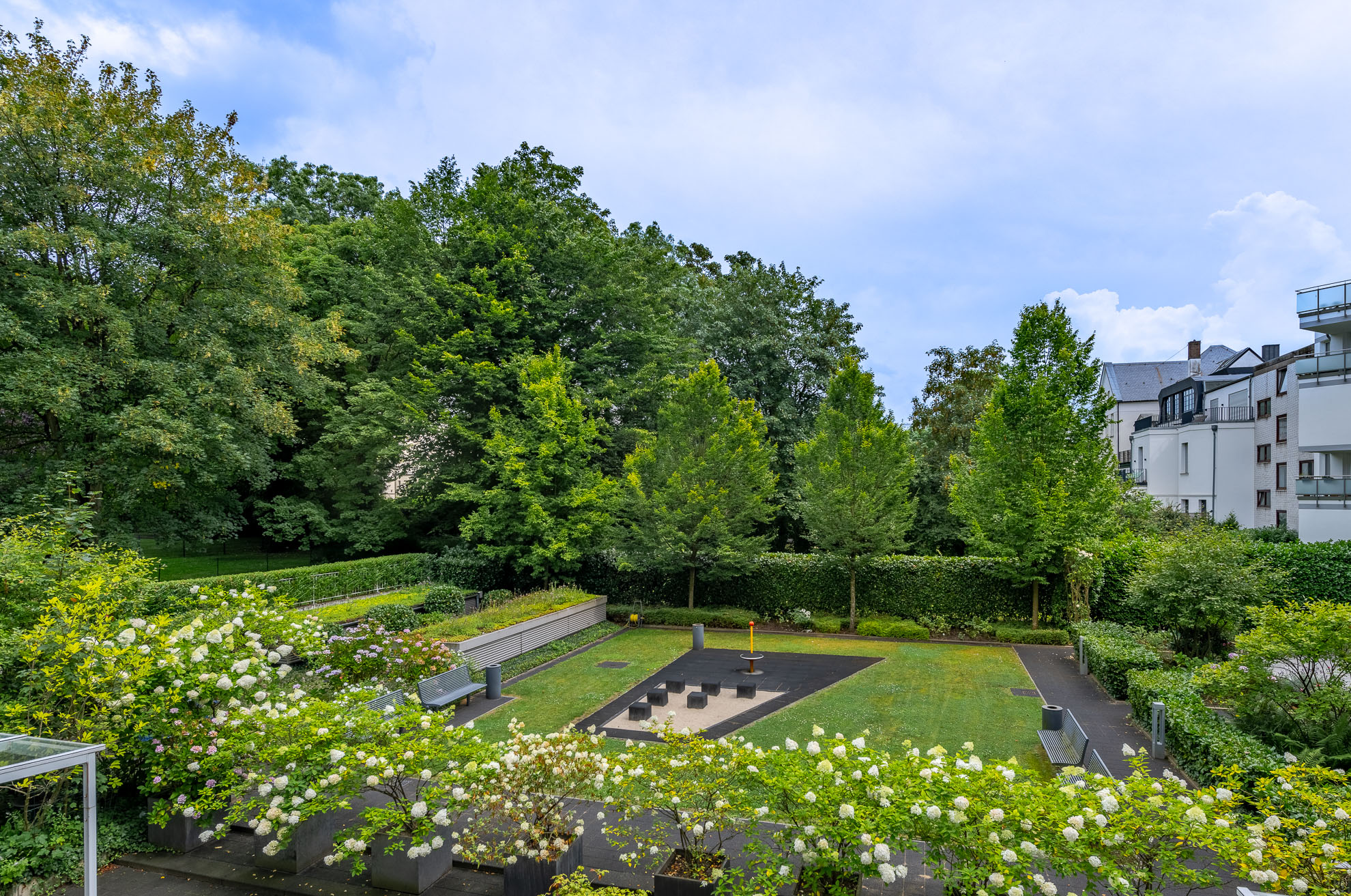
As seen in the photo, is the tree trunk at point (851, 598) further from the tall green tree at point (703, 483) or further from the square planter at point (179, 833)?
the square planter at point (179, 833)

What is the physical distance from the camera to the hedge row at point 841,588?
68.9ft

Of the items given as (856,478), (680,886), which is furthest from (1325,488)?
(680,886)

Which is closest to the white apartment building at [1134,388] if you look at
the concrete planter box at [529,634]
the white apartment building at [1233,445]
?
the white apartment building at [1233,445]

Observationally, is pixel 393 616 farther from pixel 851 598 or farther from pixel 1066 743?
pixel 851 598

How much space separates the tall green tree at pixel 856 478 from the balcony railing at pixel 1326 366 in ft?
42.3

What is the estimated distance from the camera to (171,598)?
12914 millimetres

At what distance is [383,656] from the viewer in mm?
12758

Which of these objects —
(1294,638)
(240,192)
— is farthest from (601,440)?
(1294,638)

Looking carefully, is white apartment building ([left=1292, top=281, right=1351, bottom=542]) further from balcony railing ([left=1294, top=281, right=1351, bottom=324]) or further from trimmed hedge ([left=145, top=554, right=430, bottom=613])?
trimmed hedge ([left=145, top=554, right=430, bottom=613])

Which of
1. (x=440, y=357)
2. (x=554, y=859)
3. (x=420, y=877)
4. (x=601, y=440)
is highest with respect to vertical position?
(x=440, y=357)

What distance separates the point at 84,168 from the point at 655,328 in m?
17.3

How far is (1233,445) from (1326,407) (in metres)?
10.4

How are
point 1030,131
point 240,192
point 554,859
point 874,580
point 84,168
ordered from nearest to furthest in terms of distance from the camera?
point 554,859
point 1030,131
point 84,168
point 240,192
point 874,580

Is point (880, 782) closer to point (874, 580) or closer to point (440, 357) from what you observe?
point (874, 580)
